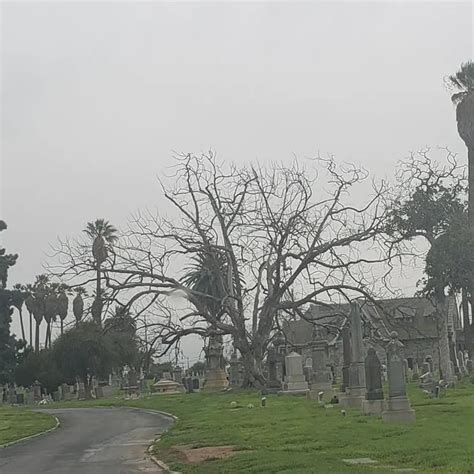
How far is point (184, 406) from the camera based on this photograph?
115ft

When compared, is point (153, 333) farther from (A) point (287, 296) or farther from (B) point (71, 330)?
(B) point (71, 330)

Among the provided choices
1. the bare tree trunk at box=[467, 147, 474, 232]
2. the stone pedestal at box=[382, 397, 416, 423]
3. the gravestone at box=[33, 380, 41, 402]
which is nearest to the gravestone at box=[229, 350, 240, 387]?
the bare tree trunk at box=[467, 147, 474, 232]

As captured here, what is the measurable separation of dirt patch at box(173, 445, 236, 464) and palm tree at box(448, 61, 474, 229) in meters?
30.1

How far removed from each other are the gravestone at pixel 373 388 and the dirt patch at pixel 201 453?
553cm

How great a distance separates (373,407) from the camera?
67.1ft

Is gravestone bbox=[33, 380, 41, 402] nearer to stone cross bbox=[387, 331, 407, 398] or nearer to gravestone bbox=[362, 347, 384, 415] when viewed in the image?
gravestone bbox=[362, 347, 384, 415]

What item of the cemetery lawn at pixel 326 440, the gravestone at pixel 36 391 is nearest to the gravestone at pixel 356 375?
the cemetery lawn at pixel 326 440

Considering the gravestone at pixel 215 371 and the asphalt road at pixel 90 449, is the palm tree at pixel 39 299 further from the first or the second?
the asphalt road at pixel 90 449

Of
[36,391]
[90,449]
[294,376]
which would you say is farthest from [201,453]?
[36,391]

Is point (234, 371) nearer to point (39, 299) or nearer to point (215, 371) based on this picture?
point (215, 371)

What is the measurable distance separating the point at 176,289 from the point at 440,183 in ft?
50.4

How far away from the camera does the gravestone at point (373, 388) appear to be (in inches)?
803

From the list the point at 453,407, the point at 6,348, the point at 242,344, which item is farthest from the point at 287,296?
the point at 6,348

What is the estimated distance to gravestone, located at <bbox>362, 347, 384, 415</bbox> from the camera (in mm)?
20391
